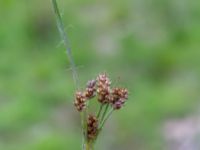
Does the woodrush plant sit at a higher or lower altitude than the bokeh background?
lower

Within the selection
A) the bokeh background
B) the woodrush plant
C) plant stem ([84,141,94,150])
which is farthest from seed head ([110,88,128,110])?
the bokeh background

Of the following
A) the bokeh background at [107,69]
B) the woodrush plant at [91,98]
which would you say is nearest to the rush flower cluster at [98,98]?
the woodrush plant at [91,98]

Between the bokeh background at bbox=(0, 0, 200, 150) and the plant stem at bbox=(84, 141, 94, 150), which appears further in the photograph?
the bokeh background at bbox=(0, 0, 200, 150)

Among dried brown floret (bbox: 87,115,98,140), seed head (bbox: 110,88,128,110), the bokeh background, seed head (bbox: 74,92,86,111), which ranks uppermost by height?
the bokeh background

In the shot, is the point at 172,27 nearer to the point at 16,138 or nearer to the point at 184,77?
the point at 184,77

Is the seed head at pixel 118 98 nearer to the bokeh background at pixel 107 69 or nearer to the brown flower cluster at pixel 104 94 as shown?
the brown flower cluster at pixel 104 94

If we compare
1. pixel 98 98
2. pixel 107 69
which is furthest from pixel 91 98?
pixel 107 69

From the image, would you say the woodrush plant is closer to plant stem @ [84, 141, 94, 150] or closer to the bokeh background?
plant stem @ [84, 141, 94, 150]
